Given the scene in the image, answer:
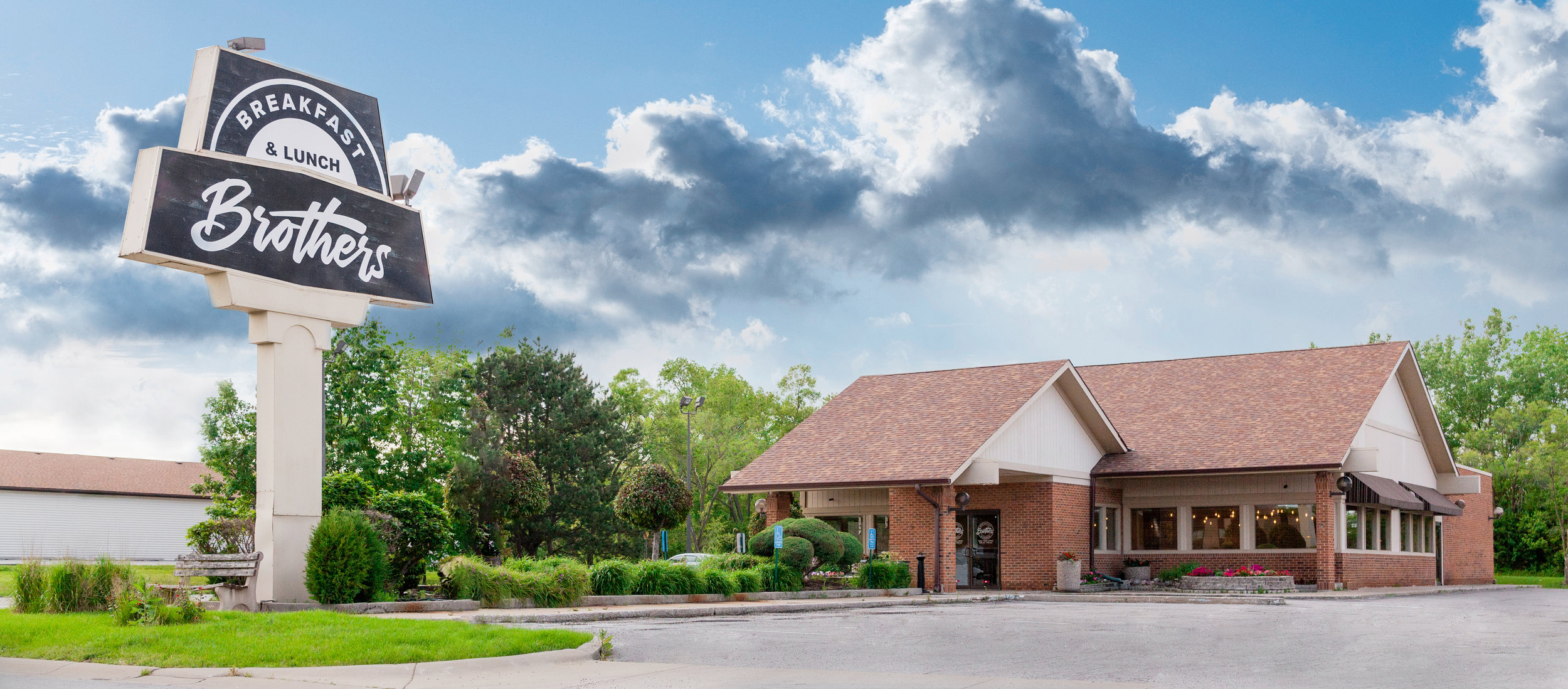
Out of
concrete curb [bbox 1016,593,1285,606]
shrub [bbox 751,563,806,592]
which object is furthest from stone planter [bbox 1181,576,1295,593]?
shrub [bbox 751,563,806,592]

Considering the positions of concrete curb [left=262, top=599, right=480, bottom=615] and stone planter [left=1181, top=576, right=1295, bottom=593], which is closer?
concrete curb [left=262, top=599, right=480, bottom=615]

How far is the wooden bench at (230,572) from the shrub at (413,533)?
2.60 meters

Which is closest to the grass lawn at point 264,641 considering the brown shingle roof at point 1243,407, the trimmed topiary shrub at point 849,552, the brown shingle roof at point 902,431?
the trimmed topiary shrub at point 849,552

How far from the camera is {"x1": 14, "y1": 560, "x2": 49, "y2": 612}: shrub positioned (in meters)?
14.2

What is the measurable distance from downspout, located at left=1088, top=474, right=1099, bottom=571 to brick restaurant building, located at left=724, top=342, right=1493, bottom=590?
0.23ft

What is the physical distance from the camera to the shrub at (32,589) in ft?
46.6

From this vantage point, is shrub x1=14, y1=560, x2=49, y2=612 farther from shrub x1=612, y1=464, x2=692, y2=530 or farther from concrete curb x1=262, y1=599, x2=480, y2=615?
shrub x1=612, y1=464, x2=692, y2=530

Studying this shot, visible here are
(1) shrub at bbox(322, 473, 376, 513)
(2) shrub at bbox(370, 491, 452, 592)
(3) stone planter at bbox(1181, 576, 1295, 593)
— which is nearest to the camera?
(2) shrub at bbox(370, 491, 452, 592)

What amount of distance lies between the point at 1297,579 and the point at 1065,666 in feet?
73.4

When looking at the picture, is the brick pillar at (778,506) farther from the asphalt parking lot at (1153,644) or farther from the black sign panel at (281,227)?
the black sign panel at (281,227)

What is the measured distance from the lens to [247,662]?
36.0 feet

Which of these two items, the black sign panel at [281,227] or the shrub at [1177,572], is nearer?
the black sign panel at [281,227]

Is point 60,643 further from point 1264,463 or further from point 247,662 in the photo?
point 1264,463

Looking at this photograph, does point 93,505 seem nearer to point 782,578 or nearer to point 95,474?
point 95,474
